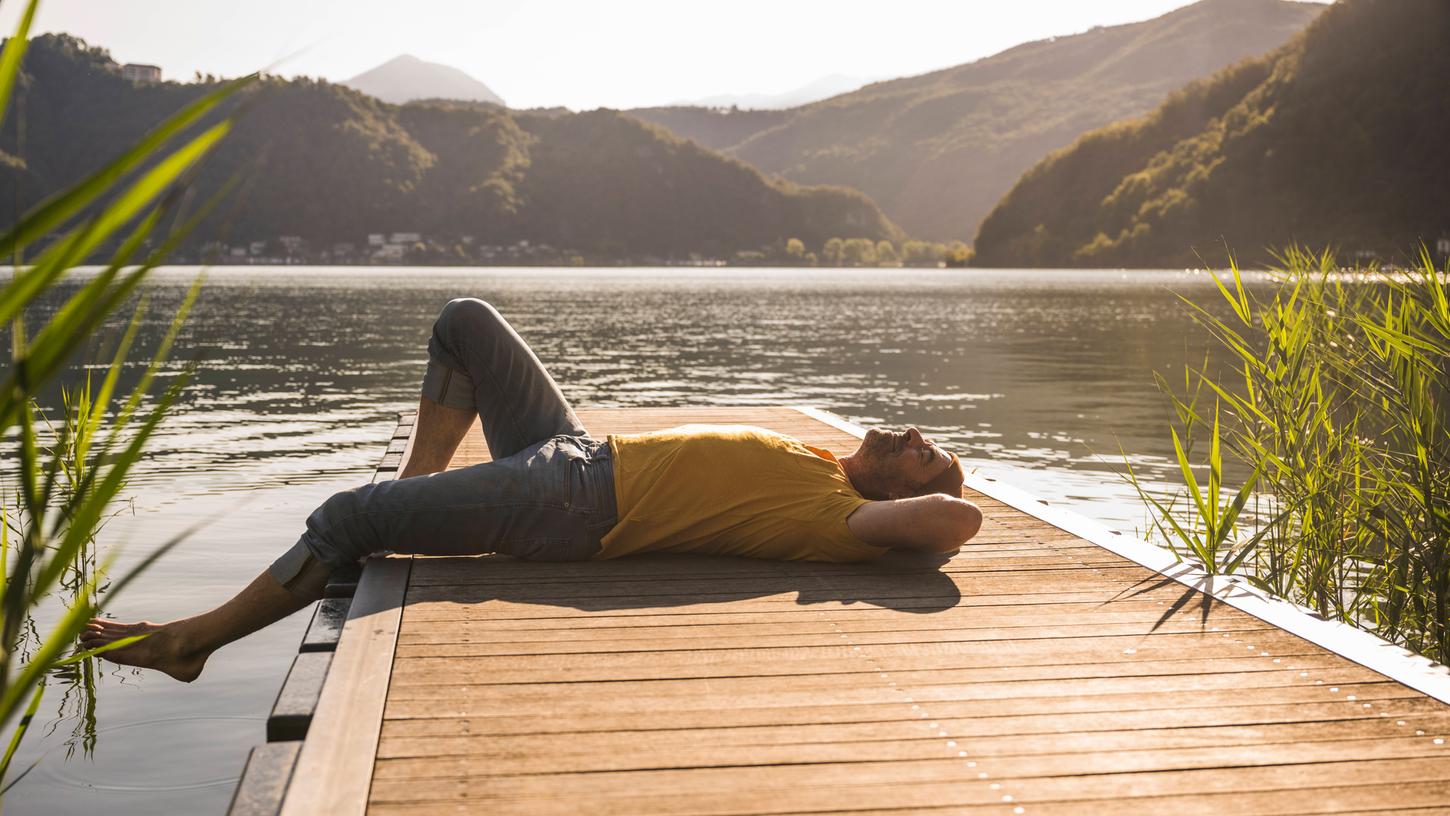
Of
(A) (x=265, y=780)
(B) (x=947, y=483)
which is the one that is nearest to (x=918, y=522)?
(B) (x=947, y=483)

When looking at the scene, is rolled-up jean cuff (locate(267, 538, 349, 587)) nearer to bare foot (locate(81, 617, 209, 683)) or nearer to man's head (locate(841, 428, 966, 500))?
bare foot (locate(81, 617, 209, 683))

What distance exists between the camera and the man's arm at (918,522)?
446cm

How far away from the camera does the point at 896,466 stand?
4.78 m

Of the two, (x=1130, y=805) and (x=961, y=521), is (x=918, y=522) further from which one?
(x=1130, y=805)

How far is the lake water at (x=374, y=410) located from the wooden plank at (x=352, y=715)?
633mm

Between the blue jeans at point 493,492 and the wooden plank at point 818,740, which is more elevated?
the blue jeans at point 493,492

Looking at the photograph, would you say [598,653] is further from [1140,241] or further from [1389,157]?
[1140,241]

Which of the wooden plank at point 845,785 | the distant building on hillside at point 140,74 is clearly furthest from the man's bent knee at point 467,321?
the distant building on hillside at point 140,74

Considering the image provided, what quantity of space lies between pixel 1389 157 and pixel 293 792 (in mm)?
109773

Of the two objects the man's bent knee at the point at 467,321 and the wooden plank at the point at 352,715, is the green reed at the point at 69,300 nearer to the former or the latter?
the wooden plank at the point at 352,715

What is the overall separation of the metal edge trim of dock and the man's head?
84cm

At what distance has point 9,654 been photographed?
1243 millimetres

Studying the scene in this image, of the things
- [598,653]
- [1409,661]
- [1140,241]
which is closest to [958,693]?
[598,653]

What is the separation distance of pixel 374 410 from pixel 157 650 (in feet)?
44.0
